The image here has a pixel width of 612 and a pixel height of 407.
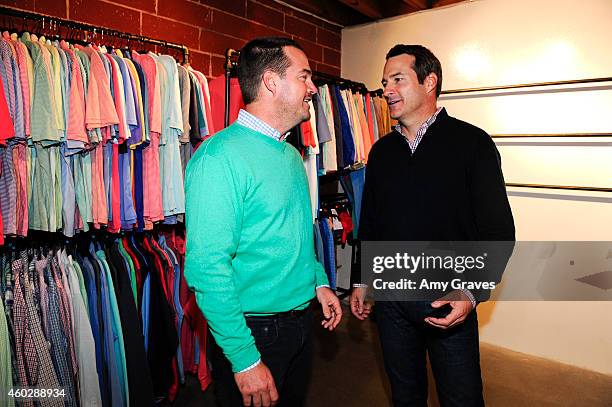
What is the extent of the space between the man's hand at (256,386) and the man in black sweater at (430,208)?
0.57m

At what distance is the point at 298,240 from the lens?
4.33 feet

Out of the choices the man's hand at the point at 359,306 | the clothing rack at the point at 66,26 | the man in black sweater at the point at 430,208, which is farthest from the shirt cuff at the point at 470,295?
the clothing rack at the point at 66,26

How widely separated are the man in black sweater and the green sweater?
0.41 metres

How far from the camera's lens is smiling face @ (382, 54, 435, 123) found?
5.54ft

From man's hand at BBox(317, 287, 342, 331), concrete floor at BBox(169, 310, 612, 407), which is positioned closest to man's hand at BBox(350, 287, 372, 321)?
man's hand at BBox(317, 287, 342, 331)

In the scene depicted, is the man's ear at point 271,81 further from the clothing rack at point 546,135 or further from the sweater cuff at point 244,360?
the clothing rack at point 546,135

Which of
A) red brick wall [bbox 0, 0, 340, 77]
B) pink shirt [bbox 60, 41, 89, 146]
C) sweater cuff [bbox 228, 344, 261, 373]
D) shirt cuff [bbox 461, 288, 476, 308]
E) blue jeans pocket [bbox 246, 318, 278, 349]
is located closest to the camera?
sweater cuff [bbox 228, 344, 261, 373]

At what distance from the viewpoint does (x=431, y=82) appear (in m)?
1.74

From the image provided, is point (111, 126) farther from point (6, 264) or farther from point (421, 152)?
point (421, 152)

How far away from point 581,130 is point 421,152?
5.80 feet

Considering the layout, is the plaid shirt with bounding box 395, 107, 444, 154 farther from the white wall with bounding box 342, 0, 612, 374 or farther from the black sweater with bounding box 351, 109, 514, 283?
the white wall with bounding box 342, 0, 612, 374

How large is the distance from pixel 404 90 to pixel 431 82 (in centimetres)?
13

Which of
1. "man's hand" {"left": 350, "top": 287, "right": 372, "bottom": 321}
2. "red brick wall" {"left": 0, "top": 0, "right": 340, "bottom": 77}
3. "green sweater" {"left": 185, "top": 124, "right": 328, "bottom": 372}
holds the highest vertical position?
"red brick wall" {"left": 0, "top": 0, "right": 340, "bottom": 77}

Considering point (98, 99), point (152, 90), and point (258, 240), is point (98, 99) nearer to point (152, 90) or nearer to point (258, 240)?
point (152, 90)
